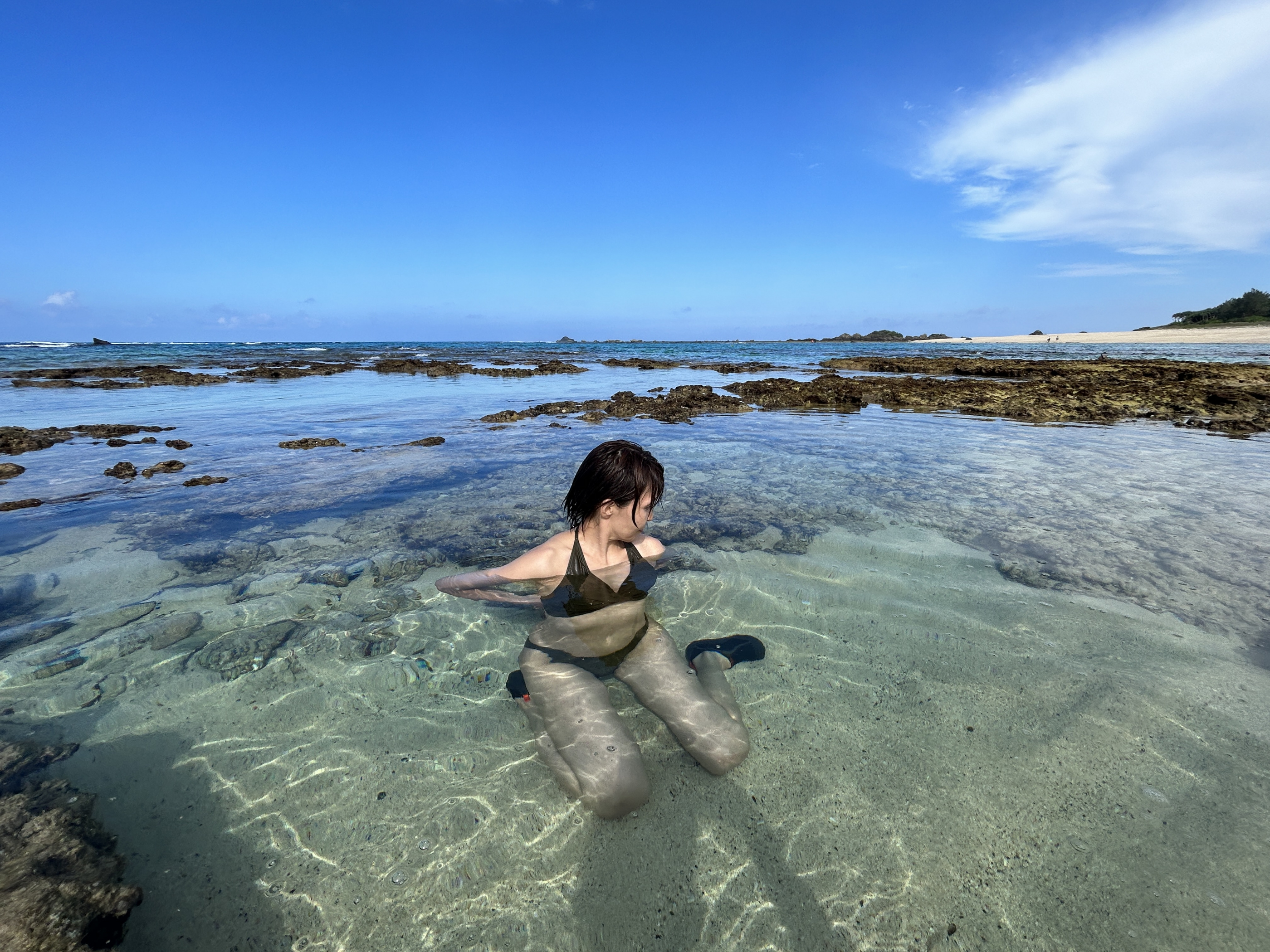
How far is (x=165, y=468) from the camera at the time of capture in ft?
24.4

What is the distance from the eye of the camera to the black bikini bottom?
3059 millimetres

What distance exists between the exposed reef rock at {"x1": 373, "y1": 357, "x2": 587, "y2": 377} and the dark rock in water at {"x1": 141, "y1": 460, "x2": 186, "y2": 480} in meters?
18.0

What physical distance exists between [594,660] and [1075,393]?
17.5 m

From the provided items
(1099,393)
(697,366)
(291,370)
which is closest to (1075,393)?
(1099,393)

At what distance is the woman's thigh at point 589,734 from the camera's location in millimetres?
2289

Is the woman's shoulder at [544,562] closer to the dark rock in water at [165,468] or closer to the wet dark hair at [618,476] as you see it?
the wet dark hair at [618,476]

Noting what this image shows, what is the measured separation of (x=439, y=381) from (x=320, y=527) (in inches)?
752

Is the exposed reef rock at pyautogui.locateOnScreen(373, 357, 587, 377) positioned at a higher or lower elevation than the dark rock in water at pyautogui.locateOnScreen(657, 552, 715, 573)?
higher

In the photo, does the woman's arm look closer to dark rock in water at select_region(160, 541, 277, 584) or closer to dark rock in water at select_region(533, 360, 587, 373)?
dark rock in water at select_region(160, 541, 277, 584)

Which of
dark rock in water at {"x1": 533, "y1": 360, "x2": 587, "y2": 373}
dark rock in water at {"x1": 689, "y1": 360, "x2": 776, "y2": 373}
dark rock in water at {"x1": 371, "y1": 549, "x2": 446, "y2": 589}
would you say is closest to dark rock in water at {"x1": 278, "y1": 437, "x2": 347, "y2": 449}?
dark rock in water at {"x1": 371, "y1": 549, "x2": 446, "y2": 589}

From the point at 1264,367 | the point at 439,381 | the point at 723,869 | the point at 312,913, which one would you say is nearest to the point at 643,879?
the point at 723,869

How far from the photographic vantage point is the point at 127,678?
291 cm

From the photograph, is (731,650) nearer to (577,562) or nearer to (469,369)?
(577,562)

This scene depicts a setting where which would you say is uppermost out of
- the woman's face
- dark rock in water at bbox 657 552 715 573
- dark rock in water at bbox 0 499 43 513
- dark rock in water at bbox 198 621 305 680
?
the woman's face
